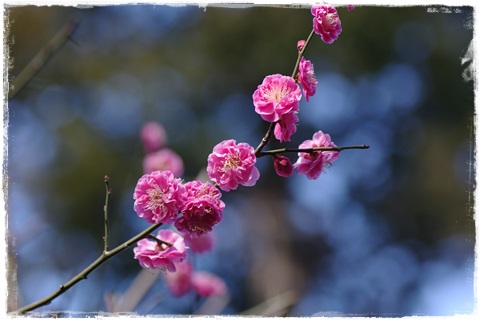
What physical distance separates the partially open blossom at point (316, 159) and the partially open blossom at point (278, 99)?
0.10 metres

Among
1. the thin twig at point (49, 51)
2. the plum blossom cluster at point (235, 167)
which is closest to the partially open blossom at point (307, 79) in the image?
the plum blossom cluster at point (235, 167)

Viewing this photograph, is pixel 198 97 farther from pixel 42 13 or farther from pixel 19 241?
pixel 19 241

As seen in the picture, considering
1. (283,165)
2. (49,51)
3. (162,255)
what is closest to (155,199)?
(162,255)

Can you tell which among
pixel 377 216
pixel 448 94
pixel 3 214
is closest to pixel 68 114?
pixel 377 216

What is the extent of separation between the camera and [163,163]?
82.9 inches

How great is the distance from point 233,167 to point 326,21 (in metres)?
0.35

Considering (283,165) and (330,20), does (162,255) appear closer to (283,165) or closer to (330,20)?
(283,165)

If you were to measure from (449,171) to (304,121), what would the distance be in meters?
2.34

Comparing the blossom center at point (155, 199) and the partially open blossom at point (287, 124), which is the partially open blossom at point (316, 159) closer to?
the partially open blossom at point (287, 124)

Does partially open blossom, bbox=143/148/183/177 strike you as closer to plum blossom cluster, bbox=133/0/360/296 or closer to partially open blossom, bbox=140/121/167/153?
partially open blossom, bbox=140/121/167/153

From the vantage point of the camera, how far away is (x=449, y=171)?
7.76 meters

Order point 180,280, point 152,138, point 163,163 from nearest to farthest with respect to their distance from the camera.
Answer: point 163,163 → point 180,280 → point 152,138

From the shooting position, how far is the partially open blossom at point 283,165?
3.22 feet

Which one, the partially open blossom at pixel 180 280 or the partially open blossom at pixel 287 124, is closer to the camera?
the partially open blossom at pixel 287 124
